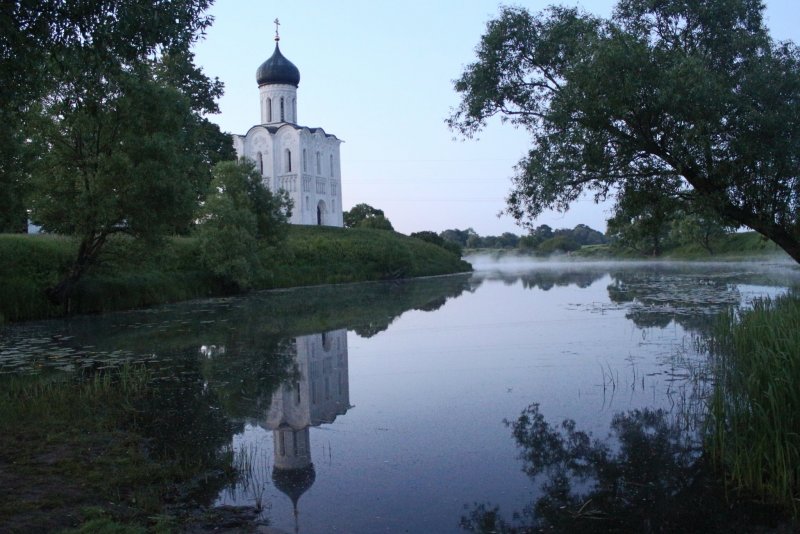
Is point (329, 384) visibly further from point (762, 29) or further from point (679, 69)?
point (762, 29)

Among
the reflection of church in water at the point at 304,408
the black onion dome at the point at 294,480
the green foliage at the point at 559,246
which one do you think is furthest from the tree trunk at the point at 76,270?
the green foliage at the point at 559,246

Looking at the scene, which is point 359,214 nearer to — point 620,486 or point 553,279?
point 553,279

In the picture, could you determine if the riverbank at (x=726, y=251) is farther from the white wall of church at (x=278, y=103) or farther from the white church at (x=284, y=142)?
the white wall of church at (x=278, y=103)

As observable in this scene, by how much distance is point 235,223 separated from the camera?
3300 centimetres

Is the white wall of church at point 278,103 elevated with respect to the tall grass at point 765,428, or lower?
elevated

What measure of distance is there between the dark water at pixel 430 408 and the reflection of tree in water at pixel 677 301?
23 centimetres

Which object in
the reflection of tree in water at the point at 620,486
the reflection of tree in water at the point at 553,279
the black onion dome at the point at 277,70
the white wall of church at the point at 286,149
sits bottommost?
the reflection of tree in water at the point at 620,486

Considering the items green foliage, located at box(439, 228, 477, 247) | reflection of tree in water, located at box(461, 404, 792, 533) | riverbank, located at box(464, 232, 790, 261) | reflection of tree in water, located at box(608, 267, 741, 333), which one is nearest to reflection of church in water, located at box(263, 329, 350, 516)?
reflection of tree in water, located at box(461, 404, 792, 533)

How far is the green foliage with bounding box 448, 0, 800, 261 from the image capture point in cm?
1226

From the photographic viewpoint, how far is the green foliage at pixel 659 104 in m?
12.3

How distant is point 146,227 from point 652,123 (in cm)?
1598

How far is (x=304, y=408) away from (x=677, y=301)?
680 inches

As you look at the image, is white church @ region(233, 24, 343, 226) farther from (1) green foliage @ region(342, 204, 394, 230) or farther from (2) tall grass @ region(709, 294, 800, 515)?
(2) tall grass @ region(709, 294, 800, 515)

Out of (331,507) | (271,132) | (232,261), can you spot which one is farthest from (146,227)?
(271,132)
